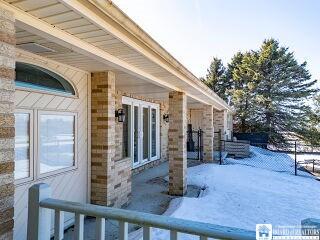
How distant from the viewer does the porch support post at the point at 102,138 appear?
5004mm

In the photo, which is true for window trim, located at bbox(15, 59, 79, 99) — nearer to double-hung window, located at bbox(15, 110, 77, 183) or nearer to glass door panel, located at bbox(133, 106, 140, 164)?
double-hung window, located at bbox(15, 110, 77, 183)

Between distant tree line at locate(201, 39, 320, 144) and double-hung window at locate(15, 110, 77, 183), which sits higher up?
distant tree line at locate(201, 39, 320, 144)

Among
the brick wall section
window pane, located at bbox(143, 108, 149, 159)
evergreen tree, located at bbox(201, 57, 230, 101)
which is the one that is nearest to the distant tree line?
evergreen tree, located at bbox(201, 57, 230, 101)

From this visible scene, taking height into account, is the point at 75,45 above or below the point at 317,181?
above

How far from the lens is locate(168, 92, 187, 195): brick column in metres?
7.10

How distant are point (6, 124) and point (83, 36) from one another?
55.7 inches

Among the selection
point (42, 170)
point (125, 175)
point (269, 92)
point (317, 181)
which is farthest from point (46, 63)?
point (269, 92)

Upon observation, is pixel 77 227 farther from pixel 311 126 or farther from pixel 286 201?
pixel 311 126

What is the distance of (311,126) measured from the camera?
2425 cm

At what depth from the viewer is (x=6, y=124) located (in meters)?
2.06

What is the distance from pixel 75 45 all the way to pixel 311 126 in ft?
83.5

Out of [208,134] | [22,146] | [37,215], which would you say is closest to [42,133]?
[22,146]

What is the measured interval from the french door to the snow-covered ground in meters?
1.82

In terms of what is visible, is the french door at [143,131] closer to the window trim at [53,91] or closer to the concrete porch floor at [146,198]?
the concrete porch floor at [146,198]
